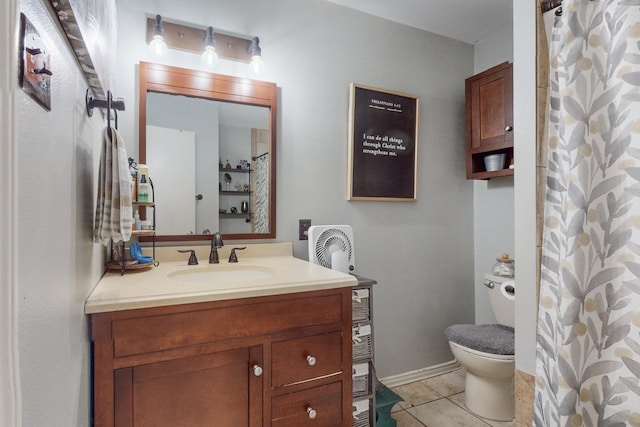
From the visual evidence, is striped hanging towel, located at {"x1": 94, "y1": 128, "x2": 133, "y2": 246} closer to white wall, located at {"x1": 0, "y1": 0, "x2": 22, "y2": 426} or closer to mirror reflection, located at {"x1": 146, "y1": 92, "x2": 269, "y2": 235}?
mirror reflection, located at {"x1": 146, "y1": 92, "x2": 269, "y2": 235}

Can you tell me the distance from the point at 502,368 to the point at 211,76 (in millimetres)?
2168

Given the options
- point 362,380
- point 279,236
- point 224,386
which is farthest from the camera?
point 279,236

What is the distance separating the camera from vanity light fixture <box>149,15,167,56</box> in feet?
5.43

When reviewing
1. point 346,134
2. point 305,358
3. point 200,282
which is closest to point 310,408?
point 305,358

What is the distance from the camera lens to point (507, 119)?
2.11m

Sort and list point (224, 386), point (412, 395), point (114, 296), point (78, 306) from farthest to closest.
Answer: point (412, 395) < point (224, 386) < point (114, 296) < point (78, 306)

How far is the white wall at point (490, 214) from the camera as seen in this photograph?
2363 mm

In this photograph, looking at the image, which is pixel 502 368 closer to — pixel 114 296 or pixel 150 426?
pixel 150 426

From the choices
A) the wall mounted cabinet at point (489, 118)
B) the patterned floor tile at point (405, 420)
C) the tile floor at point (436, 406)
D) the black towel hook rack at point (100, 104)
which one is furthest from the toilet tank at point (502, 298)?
the black towel hook rack at point (100, 104)

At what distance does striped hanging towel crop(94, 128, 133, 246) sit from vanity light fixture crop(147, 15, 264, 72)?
91 centimetres

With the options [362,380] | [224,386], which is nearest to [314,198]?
[362,380]

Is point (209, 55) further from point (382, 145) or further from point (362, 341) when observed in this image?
point (362, 341)

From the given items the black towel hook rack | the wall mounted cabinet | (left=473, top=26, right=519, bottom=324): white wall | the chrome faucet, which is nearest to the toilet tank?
(left=473, top=26, right=519, bottom=324): white wall

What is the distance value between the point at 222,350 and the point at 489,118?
6.94 feet
